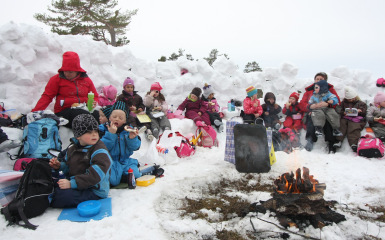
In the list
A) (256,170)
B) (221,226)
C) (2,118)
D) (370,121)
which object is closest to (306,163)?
(256,170)

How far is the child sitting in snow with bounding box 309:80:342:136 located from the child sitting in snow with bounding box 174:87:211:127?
2680 millimetres

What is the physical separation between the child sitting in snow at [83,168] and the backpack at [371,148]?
5390 mm

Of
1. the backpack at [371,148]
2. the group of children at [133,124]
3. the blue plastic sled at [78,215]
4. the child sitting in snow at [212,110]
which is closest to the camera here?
the blue plastic sled at [78,215]

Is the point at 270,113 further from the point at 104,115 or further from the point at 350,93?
the point at 104,115

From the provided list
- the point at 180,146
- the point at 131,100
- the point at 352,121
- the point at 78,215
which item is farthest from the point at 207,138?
the point at 78,215

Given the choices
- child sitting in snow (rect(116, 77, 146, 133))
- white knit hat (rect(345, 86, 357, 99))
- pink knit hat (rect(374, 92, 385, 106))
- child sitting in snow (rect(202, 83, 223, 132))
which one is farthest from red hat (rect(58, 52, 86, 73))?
pink knit hat (rect(374, 92, 385, 106))

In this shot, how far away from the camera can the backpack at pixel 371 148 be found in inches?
214

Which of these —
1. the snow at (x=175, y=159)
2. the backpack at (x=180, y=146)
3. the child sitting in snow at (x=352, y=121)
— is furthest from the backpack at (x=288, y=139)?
the backpack at (x=180, y=146)

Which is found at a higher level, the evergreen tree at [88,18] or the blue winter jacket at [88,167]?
the evergreen tree at [88,18]

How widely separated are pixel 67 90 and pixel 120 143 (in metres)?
2.03

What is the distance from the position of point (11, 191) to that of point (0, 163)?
4.53ft

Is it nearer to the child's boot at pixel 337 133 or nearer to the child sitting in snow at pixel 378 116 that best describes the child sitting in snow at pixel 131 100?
the child's boot at pixel 337 133

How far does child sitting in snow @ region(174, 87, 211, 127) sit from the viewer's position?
686 cm

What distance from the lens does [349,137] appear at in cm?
612
